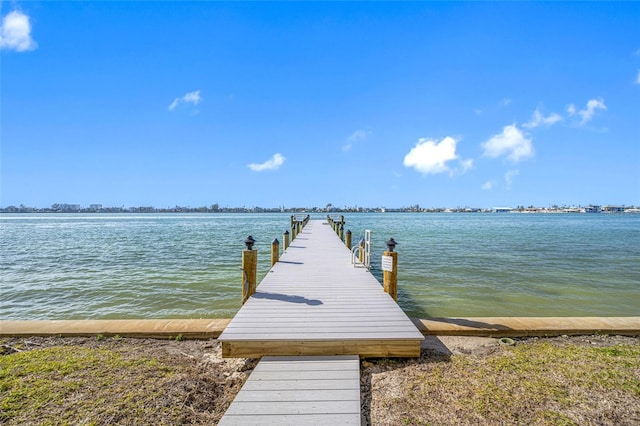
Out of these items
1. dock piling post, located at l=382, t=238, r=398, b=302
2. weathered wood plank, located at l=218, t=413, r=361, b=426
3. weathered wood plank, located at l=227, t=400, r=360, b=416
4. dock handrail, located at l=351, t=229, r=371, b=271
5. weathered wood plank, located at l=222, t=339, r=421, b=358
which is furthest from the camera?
dock handrail, located at l=351, t=229, r=371, b=271

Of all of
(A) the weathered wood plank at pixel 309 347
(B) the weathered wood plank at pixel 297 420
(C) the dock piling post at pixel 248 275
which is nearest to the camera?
(B) the weathered wood plank at pixel 297 420

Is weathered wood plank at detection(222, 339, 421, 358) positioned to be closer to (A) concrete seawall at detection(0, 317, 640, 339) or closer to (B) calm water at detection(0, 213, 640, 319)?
(A) concrete seawall at detection(0, 317, 640, 339)

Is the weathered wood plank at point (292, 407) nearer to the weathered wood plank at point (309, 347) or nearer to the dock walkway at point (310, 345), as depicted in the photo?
Answer: the dock walkway at point (310, 345)

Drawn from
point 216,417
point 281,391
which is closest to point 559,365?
point 281,391

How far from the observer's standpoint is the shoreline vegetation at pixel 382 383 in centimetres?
306

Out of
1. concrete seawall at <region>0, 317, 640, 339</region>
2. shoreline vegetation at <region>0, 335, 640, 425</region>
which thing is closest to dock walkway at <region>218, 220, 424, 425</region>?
shoreline vegetation at <region>0, 335, 640, 425</region>

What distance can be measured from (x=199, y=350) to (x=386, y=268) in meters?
3.76

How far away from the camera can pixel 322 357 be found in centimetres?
412

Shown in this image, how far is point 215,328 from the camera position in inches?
207

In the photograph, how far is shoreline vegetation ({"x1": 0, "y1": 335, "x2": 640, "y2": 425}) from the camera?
3.06m

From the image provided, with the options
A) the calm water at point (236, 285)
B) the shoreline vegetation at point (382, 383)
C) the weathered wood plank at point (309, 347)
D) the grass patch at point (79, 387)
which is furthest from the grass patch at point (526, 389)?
the calm water at point (236, 285)

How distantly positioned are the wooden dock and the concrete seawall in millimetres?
705

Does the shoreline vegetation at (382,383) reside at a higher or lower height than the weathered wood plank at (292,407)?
lower

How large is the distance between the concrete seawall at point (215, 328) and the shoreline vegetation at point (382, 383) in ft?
0.80
